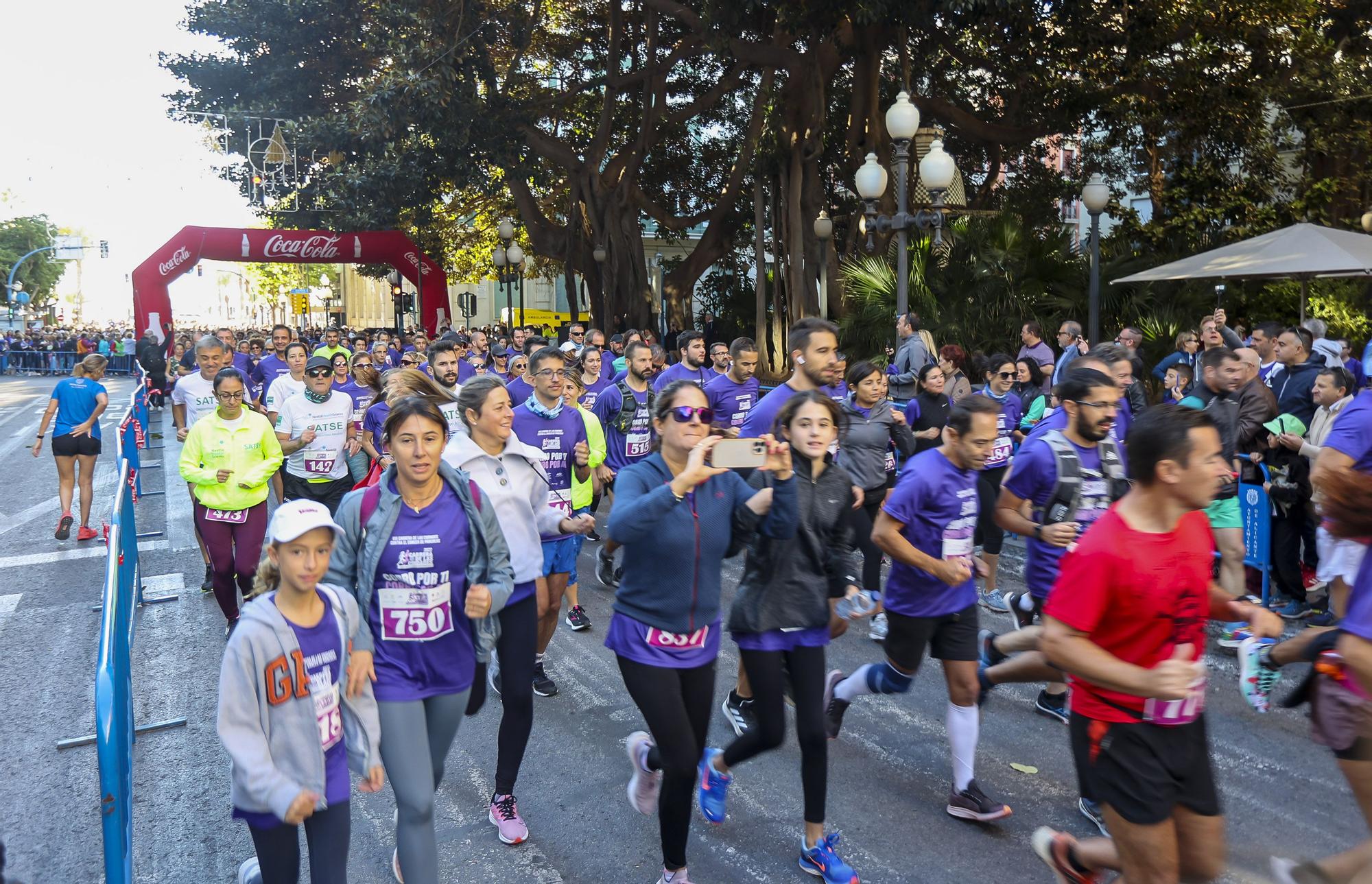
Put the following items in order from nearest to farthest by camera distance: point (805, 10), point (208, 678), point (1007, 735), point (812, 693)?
point (812, 693), point (1007, 735), point (208, 678), point (805, 10)

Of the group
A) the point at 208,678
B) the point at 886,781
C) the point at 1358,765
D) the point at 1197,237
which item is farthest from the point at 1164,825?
the point at 1197,237

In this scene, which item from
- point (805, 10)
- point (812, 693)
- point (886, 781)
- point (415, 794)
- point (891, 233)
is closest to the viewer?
point (415, 794)

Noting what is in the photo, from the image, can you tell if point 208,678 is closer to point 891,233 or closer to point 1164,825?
point 1164,825

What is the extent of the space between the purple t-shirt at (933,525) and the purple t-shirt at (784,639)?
2.19 feet

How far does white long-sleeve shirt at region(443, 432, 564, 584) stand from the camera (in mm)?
4840

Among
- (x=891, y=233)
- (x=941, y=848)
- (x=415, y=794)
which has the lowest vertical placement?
(x=941, y=848)

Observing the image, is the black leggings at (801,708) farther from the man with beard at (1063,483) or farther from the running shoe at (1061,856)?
the man with beard at (1063,483)

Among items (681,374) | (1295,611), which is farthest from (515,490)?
(1295,611)

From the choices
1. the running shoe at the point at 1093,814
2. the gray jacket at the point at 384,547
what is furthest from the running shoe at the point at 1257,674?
the gray jacket at the point at 384,547

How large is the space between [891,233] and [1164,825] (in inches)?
620

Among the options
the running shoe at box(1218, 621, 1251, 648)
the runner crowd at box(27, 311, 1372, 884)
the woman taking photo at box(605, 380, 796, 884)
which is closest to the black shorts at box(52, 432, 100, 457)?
the runner crowd at box(27, 311, 1372, 884)

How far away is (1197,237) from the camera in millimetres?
21281

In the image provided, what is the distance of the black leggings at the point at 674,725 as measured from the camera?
391 centimetres

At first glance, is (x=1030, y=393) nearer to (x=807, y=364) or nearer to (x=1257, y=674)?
(x=807, y=364)
